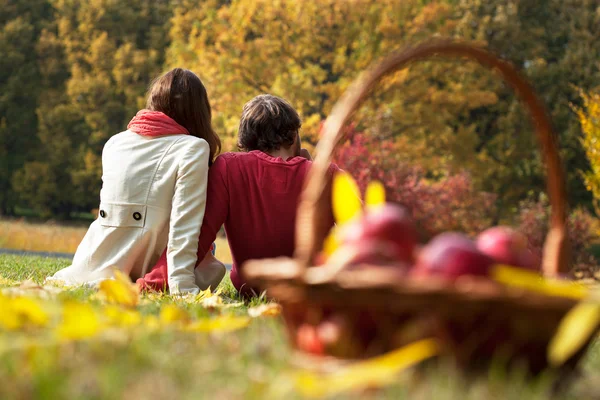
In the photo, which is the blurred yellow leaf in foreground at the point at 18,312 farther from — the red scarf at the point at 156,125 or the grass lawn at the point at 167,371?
the red scarf at the point at 156,125

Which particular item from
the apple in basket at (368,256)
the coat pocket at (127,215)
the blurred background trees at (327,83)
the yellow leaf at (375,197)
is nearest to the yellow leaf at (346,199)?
the yellow leaf at (375,197)

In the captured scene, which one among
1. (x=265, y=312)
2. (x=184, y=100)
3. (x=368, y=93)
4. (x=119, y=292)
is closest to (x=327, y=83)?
(x=184, y=100)

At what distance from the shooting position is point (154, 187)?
362cm

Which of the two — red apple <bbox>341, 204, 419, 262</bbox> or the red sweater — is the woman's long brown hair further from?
red apple <bbox>341, 204, 419, 262</bbox>

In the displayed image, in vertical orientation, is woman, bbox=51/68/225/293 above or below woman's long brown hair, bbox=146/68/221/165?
below

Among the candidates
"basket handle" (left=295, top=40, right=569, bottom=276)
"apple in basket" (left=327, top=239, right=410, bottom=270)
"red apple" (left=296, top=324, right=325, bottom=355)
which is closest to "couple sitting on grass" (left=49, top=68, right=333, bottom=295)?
"basket handle" (left=295, top=40, right=569, bottom=276)

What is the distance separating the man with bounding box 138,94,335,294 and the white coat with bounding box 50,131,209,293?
0.13 m

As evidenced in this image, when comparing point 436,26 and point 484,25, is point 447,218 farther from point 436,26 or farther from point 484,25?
point 484,25

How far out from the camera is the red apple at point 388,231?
4.80ft

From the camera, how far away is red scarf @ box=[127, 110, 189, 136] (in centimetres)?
368

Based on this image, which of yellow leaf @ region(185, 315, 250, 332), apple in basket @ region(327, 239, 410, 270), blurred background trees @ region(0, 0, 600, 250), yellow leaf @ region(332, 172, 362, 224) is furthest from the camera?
blurred background trees @ region(0, 0, 600, 250)

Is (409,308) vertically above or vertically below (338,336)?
above

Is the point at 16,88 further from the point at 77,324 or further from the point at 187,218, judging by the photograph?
the point at 77,324

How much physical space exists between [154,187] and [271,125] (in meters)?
0.70
